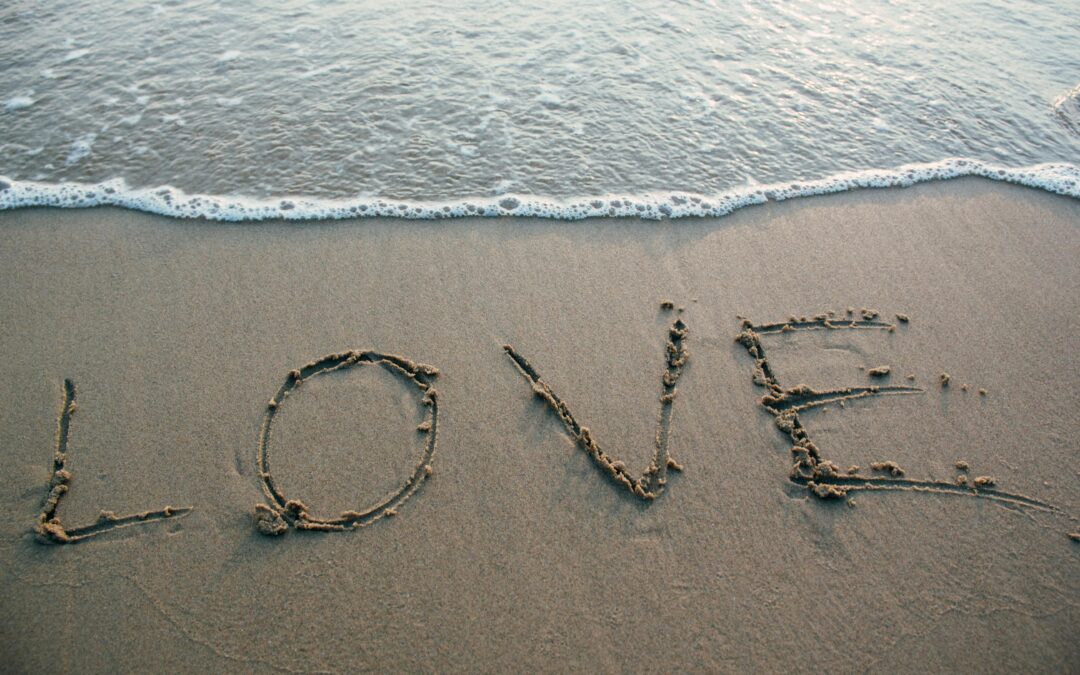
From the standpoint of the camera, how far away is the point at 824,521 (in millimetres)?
3039

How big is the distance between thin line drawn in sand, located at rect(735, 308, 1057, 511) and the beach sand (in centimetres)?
4

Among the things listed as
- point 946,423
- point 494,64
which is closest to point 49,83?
point 494,64

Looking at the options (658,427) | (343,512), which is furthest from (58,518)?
(658,427)

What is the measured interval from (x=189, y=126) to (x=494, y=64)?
2.79m

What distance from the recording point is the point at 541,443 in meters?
3.31

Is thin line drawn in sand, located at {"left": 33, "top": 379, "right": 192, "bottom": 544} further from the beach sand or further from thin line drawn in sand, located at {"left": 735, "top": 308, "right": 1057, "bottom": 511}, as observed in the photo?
thin line drawn in sand, located at {"left": 735, "top": 308, "right": 1057, "bottom": 511}

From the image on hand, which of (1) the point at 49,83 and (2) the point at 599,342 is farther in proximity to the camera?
(1) the point at 49,83

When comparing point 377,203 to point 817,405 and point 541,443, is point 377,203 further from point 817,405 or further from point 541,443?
point 817,405

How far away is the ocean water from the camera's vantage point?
4859mm

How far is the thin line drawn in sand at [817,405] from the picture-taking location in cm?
317

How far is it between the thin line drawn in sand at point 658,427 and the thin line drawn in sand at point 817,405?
42 cm

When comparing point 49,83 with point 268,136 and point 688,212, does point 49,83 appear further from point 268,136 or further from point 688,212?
point 688,212

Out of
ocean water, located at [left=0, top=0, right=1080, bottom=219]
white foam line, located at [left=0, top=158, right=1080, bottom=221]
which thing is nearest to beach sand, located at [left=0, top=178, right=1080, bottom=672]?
white foam line, located at [left=0, top=158, right=1080, bottom=221]

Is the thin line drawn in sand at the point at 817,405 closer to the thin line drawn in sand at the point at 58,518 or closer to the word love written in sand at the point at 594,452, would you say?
the word love written in sand at the point at 594,452
